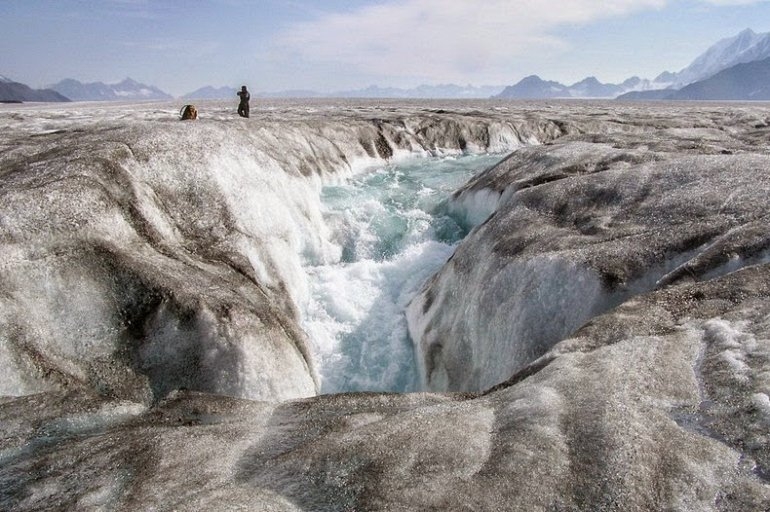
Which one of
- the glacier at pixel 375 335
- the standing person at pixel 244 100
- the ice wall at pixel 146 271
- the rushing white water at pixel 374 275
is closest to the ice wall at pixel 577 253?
the glacier at pixel 375 335

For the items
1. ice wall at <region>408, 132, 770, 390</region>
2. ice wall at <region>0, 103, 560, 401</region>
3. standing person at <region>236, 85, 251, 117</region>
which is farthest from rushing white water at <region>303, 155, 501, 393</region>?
standing person at <region>236, 85, 251, 117</region>

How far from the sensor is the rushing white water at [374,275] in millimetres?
17922

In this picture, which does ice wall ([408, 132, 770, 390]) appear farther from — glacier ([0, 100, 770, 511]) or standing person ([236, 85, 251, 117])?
standing person ([236, 85, 251, 117])

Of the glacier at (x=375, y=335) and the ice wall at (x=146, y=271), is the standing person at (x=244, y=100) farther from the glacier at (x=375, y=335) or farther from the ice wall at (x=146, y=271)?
the ice wall at (x=146, y=271)

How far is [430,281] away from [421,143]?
111ft

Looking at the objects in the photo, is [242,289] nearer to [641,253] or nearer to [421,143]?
[641,253]

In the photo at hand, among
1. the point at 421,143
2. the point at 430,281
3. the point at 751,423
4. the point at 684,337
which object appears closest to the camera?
the point at 751,423

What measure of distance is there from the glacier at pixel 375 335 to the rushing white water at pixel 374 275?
0.14 metres

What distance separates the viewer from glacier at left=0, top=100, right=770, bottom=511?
6.04 metres

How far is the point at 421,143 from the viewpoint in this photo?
52.4 meters

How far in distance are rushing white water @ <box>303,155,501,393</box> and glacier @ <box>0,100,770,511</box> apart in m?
0.14

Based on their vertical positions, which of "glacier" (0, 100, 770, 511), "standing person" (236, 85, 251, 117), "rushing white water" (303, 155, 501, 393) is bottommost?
"rushing white water" (303, 155, 501, 393)

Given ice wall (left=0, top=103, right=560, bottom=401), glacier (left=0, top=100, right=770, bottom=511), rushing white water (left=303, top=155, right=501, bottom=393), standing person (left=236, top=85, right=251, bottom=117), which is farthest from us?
standing person (left=236, top=85, right=251, bottom=117)

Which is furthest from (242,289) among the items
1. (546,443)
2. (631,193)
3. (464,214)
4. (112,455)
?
(464,214)
